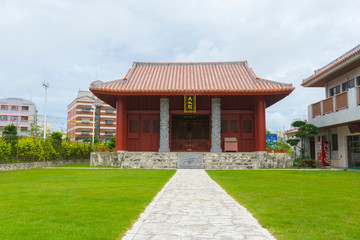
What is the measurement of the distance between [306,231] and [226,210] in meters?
1.68

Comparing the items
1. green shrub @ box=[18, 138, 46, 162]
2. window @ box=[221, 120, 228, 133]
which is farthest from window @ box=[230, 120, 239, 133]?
green shrub @ box=[18, 138, 46, 162]

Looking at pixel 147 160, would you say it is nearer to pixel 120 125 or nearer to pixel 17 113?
pixel 120 125

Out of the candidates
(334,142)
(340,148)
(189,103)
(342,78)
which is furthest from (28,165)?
(342,78)

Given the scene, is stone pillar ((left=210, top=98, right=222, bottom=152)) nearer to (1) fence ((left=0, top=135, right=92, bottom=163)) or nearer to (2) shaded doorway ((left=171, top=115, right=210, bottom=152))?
(2) shaded doorway ((left=171, top=115, right=210, bottom=152))

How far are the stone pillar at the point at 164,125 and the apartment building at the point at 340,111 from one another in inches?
391

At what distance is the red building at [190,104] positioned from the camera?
719 inches

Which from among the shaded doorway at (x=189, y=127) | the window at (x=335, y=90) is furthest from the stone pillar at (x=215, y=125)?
the window at (x=335, y=90)

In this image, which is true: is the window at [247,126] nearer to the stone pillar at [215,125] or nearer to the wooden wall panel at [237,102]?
the wooden wall panel at [237,102]

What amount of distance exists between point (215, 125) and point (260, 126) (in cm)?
273

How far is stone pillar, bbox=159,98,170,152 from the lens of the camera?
Result: 19.1 m

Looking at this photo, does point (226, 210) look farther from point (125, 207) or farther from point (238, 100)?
point (238, 100)

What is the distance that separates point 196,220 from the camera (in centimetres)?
478

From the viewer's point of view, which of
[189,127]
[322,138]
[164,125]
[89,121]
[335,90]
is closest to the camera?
[164,125]

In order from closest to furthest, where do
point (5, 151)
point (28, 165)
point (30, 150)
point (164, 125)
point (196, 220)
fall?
point (196, 220) < point (5, 151) < point (28, 165) < point (30, 150) < point (164, 125)
